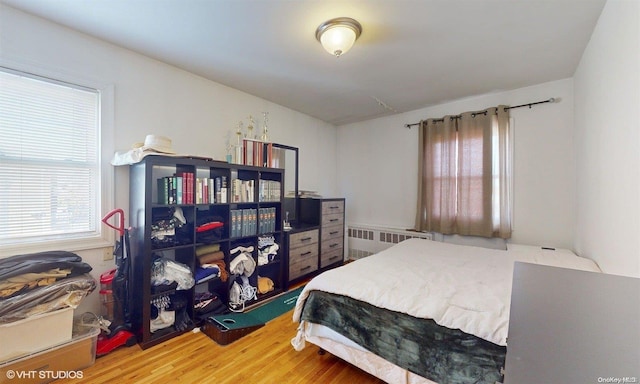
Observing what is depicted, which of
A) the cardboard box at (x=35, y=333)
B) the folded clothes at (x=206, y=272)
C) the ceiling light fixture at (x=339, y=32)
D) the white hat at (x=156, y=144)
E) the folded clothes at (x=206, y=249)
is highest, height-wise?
the ceiling light fixture at (x=339, y=32)

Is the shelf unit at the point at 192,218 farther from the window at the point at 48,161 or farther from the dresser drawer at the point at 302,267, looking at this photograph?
the window at the point at 48,161

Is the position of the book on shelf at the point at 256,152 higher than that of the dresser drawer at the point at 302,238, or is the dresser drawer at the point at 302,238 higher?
the book on shelf at the point at 256,152

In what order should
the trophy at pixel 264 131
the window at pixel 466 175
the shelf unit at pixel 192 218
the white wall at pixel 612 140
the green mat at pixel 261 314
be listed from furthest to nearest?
1. the trophy at pixel 264 131
2. the window at pixel 466 175
3. the green mat at pixel 261 314
4. the shelf unit at pixel 192 218
5. the white wall at pixel 612 140

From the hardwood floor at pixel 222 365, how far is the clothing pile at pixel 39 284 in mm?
494

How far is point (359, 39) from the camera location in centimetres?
207

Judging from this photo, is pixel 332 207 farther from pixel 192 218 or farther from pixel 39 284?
pixel 39 284

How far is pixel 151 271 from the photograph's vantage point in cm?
202

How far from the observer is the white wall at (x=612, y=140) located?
1.27 meters

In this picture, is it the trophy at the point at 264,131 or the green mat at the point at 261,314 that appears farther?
the trophy at the point at 264,131

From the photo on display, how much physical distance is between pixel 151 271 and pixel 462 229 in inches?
139

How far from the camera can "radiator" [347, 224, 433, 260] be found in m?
3.76

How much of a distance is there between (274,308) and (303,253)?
85cm

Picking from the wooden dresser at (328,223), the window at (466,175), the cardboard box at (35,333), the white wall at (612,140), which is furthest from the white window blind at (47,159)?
the window at (466,175)

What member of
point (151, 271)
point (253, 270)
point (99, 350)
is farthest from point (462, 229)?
point (99, 350)
